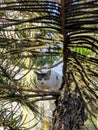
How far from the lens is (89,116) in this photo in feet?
3.71

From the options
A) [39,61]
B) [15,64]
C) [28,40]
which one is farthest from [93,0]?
[39,61]

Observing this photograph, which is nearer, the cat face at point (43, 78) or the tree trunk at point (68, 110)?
the tree trunk at point (68, 110)

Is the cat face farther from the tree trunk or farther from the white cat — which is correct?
the tree trunk

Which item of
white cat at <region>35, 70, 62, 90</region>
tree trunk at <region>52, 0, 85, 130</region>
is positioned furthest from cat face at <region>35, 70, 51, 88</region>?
tree trunk at <region>52, 0, 85, 130</region>

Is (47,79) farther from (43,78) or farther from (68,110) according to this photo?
(68,110)

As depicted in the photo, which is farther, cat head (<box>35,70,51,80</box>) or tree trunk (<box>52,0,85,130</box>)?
cat head (<box>35,70,51,80</box>)

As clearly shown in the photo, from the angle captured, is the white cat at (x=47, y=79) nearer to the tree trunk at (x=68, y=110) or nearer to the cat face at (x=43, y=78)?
the cat face at (x=43, y=78)


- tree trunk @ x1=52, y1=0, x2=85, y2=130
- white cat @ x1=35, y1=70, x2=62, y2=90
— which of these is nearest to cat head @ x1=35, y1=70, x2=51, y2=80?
white cat @ x1=35, y1=70, x2=62, y2=90

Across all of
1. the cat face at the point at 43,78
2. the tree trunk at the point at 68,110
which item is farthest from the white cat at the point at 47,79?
the tree trunk at the point at 68,110

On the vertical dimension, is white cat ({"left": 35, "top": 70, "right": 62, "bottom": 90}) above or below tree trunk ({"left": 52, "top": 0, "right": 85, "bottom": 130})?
below

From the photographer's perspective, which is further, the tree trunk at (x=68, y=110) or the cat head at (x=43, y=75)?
the cat head at (x=43, y=75)

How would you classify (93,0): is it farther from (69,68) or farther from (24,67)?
(24,67)

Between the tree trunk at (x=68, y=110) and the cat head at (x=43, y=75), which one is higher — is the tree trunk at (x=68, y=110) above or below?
above

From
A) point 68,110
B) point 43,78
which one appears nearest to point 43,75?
point 43,78
